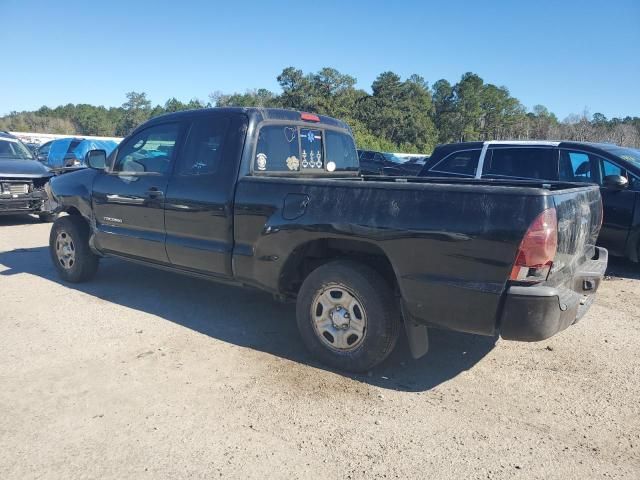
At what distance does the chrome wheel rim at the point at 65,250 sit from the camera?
5887 millimetres

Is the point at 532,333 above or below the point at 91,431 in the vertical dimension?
above

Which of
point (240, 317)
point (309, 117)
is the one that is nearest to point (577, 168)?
point (309, 117)

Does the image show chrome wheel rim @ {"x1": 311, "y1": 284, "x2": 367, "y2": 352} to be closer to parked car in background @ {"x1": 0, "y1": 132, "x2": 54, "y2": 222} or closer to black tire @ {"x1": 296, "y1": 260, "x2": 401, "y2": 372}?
black tire @ {"x1": 296, "y1": 260, "x2": 401, "y2": 372}

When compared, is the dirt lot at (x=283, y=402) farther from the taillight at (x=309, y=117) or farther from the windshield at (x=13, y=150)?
the windshield at (x=13, y=150)

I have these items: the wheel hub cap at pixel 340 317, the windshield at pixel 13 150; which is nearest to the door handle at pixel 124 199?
the wheel hub cap at pixel 340 317

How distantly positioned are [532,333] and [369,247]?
121 centimetres

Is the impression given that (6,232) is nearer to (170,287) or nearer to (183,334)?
(170,287)

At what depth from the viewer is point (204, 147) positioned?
454 centimetres

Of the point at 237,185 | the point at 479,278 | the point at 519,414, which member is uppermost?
the point at 237,185

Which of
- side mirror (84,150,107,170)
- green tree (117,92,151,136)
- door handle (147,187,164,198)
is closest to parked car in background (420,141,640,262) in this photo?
door handle (147,187,164,198)

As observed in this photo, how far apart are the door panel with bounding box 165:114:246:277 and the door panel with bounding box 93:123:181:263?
0.19 metres

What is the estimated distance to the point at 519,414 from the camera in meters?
3.18

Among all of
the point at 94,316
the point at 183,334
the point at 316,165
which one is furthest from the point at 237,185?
the point at 94,316

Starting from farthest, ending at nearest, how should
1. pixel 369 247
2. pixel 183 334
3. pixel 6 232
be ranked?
pixel 6 232, pixel 183 334, pixel 369 247
